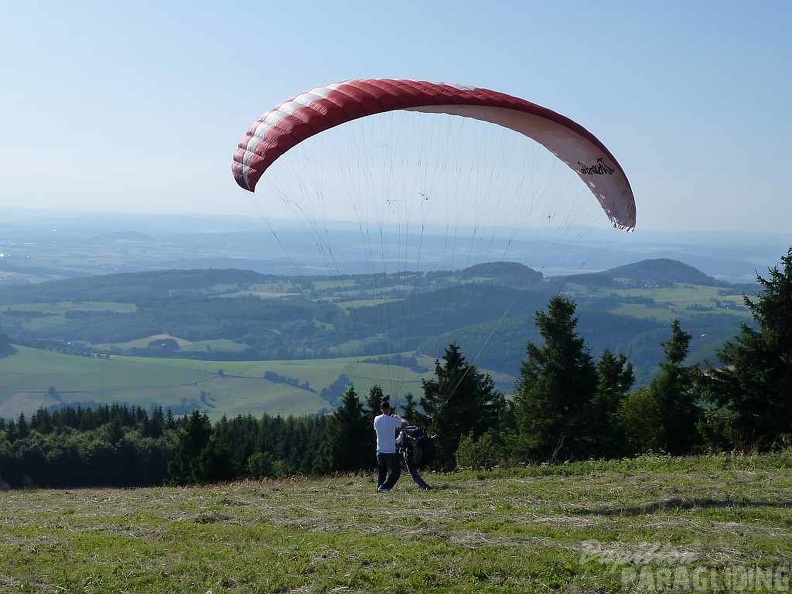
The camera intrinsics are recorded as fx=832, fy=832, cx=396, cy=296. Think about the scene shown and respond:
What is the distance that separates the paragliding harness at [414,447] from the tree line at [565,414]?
1265 millimetres

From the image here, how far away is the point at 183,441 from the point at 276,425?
115ft

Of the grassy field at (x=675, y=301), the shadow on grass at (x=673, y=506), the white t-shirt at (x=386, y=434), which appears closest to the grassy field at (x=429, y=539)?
the shadow on grass at (x=673, y=506)

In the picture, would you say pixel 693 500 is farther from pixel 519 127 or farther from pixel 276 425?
pixel 276 425

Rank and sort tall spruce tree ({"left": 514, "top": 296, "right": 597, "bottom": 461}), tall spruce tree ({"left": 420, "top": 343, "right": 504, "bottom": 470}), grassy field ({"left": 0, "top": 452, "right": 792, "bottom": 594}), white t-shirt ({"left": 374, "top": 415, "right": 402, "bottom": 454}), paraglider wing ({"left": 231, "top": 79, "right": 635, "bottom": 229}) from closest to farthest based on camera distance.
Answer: grassy field ({"left": 0, "top": 452, "right": 792, "bottom": 594}) < paraglider wing ({"left": 231, "top": 79, "right": 635, "bottom": 229}) < white t-shirt ({"left": 374, "top": 415, "right": 402, "bottom": 454}) < tall spruce tree ({"left": 514, "top": 296, "right": 597, "bottom": 461}) < tall spruce tree ({"left": 420, "top": 343, "right": 504, "bottom": 470})

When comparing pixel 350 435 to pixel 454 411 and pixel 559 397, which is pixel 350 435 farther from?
pixel 559 397

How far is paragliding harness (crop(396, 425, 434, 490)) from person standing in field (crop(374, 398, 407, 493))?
0.13m

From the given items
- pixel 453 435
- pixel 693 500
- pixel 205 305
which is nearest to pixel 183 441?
pixel 453 435

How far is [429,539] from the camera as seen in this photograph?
34.1ft

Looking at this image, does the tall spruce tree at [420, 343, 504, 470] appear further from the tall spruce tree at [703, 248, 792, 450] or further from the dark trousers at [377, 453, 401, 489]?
the dark trousers at [377, 453, 401, 489]

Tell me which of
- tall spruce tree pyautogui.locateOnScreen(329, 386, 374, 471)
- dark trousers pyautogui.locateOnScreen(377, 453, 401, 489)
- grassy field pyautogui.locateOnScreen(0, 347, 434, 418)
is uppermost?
dark trousers pyautogui.locateOnScreen(377, 453, 401, 489)

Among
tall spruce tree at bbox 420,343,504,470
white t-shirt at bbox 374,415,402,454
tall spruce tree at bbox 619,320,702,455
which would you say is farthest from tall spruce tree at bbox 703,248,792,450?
tall spruce tree at bbox 420,343,504,470

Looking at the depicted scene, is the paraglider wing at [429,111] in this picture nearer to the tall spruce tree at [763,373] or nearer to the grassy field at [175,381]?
the tall spruce tree at [763,373]

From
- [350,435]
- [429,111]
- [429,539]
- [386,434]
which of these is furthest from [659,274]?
[429,539]

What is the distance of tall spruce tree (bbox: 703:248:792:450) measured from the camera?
2392cm
